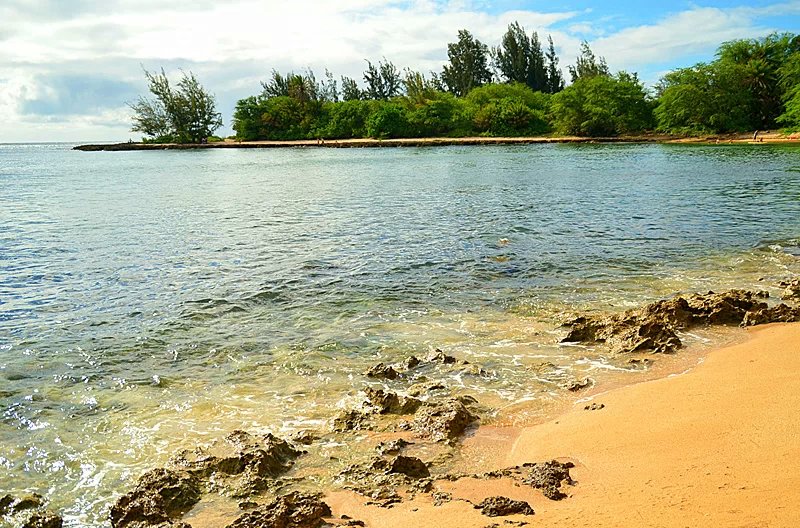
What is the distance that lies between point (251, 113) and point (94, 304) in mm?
102565

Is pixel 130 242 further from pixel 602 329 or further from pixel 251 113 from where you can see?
pixel 251 113

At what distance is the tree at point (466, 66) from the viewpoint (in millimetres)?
117125

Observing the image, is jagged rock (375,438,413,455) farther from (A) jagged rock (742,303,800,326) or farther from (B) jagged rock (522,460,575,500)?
(A) jagged rock (742,303,800,326)

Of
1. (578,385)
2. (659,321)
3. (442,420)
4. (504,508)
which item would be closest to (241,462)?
(442,420)

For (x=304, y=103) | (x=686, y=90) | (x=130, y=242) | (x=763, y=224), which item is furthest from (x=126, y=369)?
(x=304, y=103)

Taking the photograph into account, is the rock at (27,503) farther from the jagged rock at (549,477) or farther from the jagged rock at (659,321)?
the jagged rock at (659,321)

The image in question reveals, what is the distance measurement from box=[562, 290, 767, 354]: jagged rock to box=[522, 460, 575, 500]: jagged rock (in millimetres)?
3340

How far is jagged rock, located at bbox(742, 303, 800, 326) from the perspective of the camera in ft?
26.9

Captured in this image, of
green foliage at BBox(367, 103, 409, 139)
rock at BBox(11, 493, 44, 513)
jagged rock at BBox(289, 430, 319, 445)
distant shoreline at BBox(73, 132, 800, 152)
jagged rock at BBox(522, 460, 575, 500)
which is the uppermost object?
green foliage at BBox(367, 103, 409, 139)

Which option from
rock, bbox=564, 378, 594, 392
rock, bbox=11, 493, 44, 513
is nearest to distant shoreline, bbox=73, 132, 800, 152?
rock, bbox=564, 378, 594, 392

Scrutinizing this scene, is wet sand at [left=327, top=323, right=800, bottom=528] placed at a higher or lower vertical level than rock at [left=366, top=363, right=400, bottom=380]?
higher

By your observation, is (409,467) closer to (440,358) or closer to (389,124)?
(440,358)

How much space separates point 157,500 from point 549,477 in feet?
9.49

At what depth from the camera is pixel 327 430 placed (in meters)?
5.74
